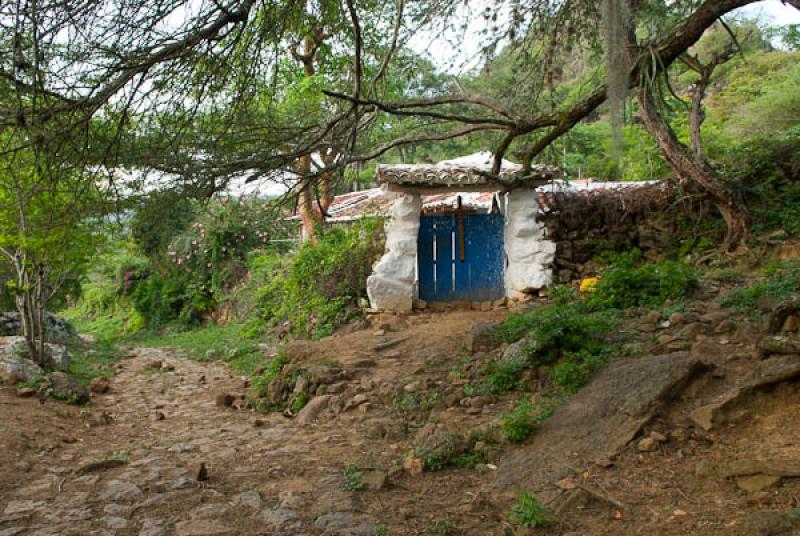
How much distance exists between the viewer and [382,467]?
16.1 feet

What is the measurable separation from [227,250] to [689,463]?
15027 millimetres

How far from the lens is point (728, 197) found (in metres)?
8.89

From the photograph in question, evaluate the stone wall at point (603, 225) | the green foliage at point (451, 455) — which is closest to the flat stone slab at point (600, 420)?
the green foliage at point (451, 455)

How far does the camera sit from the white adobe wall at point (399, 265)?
1031 centimetres

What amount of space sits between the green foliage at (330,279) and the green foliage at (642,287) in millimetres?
4336

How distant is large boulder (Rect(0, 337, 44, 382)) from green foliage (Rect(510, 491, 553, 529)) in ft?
22.7

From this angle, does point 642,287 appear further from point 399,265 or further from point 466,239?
point 466,239

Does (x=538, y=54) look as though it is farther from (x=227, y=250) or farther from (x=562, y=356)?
(x=227, y=250)

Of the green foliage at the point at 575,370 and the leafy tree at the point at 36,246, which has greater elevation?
the leafy tree at the point at 36,246

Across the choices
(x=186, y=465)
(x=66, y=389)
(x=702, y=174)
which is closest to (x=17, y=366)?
(x=66, y=389)

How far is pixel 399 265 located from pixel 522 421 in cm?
567

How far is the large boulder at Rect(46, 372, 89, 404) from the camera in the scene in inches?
307

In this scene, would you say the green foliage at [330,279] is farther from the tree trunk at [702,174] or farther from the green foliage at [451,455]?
the green foliage at [451,455]

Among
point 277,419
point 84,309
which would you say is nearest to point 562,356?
point 277,419
